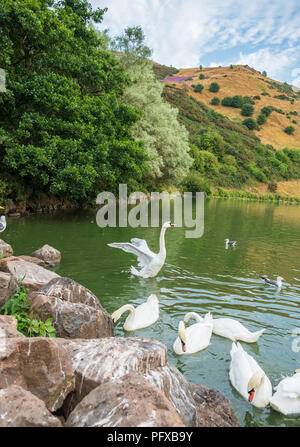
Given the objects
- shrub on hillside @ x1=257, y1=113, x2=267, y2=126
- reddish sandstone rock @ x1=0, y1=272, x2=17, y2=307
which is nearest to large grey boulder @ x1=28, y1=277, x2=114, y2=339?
reddish sandstone rock @ x1=0, y1=272, x2=17, y2=307

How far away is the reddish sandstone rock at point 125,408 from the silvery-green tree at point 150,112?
2520 cm

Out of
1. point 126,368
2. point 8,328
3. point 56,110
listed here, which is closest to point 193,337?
point 126,368

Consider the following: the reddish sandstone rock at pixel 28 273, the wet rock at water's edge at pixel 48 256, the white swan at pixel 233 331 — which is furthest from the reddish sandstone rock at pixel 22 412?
the wet rock at water's edge at pixel 48 256

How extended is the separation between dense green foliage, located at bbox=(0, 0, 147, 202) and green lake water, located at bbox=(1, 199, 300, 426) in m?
3.07

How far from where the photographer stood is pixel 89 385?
3279 millimetres

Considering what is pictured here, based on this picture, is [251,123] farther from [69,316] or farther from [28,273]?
[69,316]

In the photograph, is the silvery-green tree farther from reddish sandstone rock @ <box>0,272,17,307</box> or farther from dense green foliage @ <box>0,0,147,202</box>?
reddish sandstone rock @ <box>0,272,17,307</box>

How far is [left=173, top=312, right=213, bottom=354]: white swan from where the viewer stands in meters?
5.34

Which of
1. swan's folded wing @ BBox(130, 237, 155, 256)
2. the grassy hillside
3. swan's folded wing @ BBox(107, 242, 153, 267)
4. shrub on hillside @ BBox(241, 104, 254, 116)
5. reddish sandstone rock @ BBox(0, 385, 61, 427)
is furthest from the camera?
shrub on hillside @ BBox(241, 104, 254, 116)

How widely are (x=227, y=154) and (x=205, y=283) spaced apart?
71.5 m

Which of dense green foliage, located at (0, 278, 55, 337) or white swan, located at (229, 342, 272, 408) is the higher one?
dense green foliage, located at (0, 278, 55, 337)

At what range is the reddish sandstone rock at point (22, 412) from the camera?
7.64 feet

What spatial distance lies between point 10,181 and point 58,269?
1084cm

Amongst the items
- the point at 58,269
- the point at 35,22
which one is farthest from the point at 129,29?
the point at 58,269
